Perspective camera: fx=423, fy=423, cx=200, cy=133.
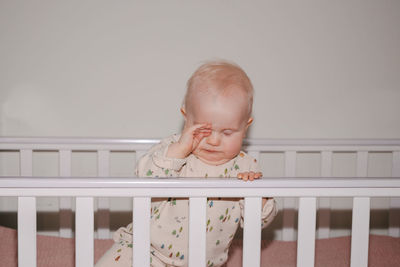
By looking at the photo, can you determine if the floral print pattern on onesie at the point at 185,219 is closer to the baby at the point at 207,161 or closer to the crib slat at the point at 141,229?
the baby at the point at 207,161

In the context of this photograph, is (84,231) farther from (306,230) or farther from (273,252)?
(273,252)

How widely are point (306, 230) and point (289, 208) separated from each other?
30.7 inches

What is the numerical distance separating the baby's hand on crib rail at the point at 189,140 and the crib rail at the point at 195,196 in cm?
11

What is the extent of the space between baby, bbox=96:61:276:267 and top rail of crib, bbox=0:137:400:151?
1.46ft

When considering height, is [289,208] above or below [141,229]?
below

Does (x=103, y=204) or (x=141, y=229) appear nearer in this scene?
(x=141, y=229)

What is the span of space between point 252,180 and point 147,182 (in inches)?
7.5

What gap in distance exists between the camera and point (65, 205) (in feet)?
4.82

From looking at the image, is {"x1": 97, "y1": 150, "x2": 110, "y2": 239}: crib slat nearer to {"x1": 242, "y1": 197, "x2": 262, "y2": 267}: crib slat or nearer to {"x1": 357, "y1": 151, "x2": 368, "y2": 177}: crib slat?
{"x1": 242, "y1": 197, "x2": 262, "y2": 267}: crib slat

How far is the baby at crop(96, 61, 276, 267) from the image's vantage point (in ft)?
2.76

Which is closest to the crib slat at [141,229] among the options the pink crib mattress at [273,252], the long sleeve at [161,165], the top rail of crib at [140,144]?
the long sleeve at [161,165]

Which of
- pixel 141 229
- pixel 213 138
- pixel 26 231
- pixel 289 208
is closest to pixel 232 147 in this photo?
pixel 213 138

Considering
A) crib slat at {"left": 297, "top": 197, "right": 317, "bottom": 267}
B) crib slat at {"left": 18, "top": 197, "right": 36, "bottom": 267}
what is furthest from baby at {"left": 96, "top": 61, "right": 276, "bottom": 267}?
crib slat at {"left": 18, "top": 197, "right": 36, "bottom": 267}

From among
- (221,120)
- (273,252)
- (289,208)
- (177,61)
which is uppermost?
(177,61)
